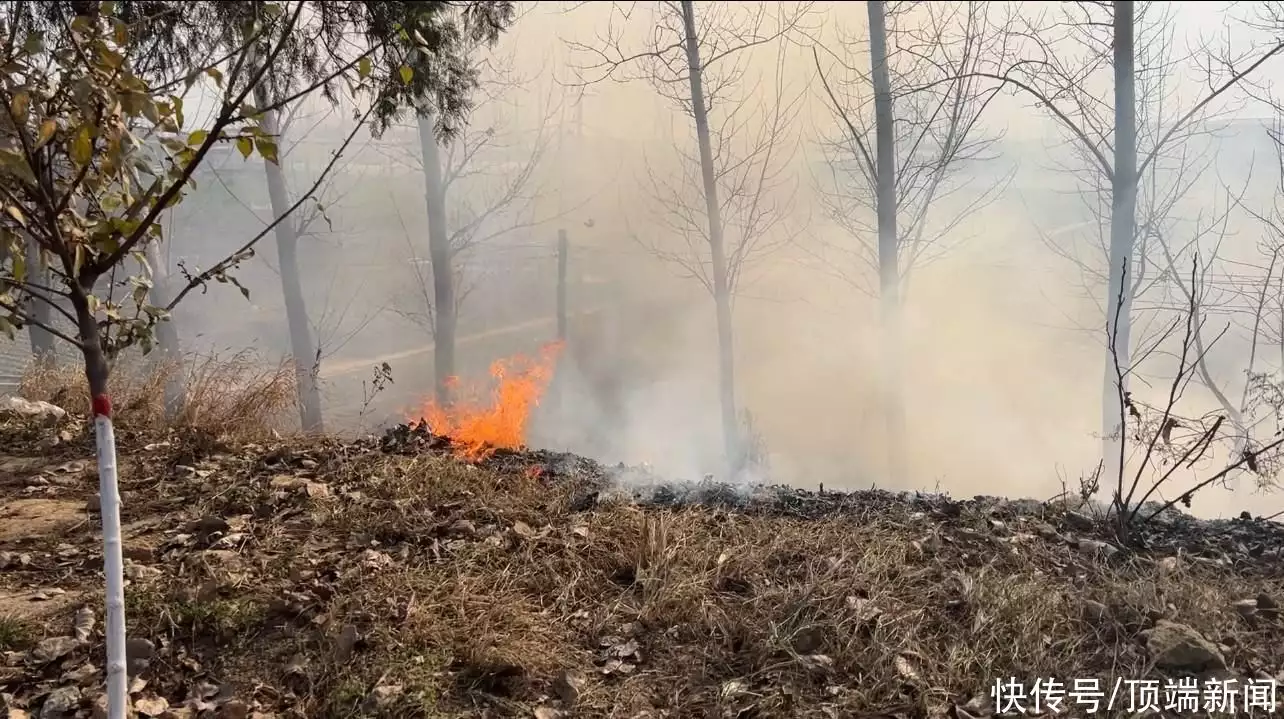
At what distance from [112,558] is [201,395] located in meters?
3.46

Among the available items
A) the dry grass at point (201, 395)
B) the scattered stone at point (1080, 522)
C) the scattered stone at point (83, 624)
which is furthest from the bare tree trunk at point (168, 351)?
the scattered stone at point (1080, 522)

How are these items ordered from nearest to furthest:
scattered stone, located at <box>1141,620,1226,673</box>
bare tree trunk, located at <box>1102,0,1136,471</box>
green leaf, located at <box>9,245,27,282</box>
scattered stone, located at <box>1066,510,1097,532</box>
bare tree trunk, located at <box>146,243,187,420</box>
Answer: green leaf, located at <box>9,245,27,282</box> → scattered stone, located at <box>1141,620,1226,673</box> → scattered stone, located at <box>1066,510,1097,532</box> → bare tree trunk, located at <box>146,243,187,420</box> → bare tree trunk, located at <box>1102,0,1136,471</box>

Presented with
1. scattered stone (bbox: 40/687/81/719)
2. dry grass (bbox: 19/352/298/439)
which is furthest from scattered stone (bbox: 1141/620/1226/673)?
dry grass (bbox: 19/352/298/439)

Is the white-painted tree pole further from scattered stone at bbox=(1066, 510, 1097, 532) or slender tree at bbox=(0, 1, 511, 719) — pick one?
scattered stone at bbox=(1066, 510, 1097, 532)

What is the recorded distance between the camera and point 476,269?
24.8m

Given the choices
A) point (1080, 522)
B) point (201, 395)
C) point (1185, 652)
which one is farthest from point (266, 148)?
point (1080, 522)

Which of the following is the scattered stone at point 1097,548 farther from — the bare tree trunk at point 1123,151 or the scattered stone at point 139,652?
the bare tree trunk at point 1123,151

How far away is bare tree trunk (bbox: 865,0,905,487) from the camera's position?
862 cm

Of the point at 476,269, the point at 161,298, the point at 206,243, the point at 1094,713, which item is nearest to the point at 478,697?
the point at 1094,713

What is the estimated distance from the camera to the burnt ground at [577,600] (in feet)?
7.50

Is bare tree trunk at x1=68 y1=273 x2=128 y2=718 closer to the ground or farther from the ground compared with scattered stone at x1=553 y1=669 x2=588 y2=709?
farther from the ground

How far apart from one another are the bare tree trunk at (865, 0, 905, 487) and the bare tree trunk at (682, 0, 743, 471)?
225 cm

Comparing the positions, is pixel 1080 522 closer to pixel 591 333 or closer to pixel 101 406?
pixel 101 406

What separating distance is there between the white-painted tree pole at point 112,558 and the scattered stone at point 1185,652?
317cm
